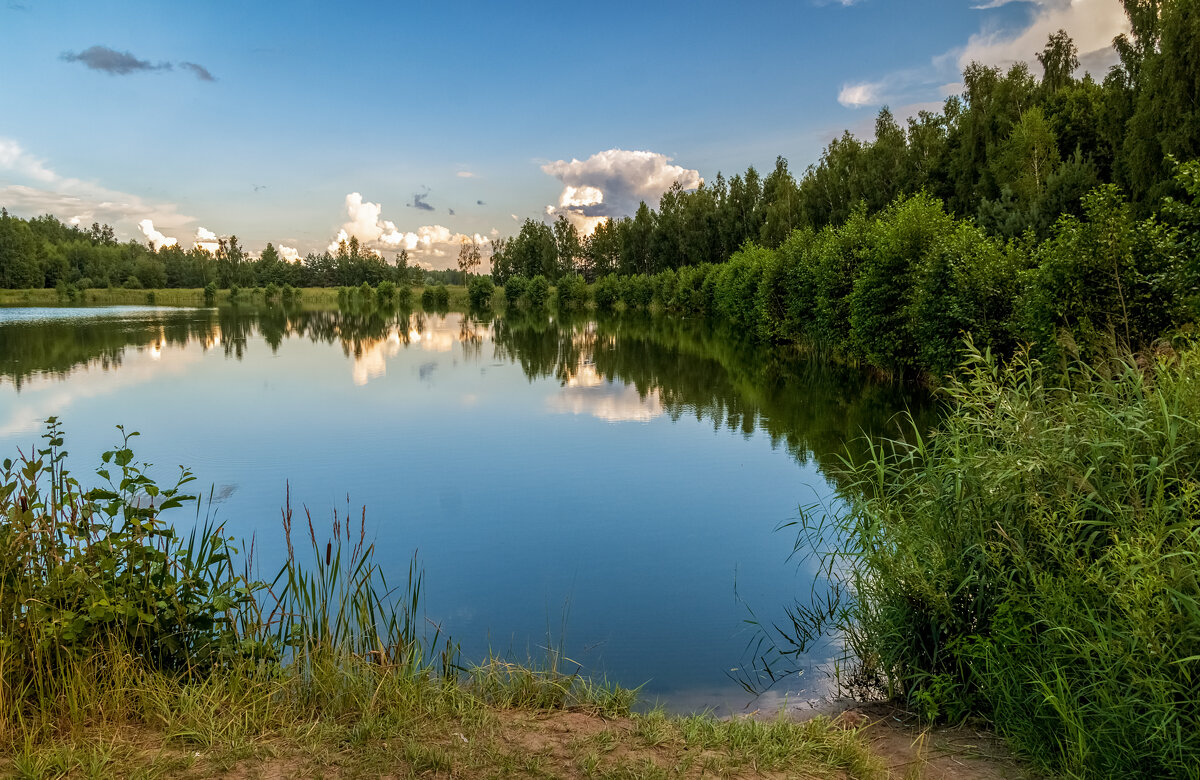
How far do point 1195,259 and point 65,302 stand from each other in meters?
86.8

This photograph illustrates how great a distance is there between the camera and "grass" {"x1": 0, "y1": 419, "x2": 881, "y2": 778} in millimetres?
3230

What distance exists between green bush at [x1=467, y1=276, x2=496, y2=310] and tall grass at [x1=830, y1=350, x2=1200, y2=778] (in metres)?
70.5

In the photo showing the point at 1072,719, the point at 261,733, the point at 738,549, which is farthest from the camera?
the point at 738,549

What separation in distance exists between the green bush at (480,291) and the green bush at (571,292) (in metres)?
8.43

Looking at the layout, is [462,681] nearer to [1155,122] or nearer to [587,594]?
[587,594]

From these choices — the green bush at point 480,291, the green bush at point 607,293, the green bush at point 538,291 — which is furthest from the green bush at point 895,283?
the green bush at point 480,291

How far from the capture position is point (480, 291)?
73.8 meters

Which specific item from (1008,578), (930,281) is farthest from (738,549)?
(930,281)

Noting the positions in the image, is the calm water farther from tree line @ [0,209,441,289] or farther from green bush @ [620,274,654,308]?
tree line @ [0,209,441,289]

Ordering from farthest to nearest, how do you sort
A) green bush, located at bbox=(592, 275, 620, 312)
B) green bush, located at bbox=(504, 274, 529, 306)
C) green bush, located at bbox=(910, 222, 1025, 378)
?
1. green bush, located at bbox=(504, 274, 529, 306)
2. green bush, located at bbox=(592, 275, 620, 312)
3. green bush, located at bbox=(910, 222, 1025, 378)

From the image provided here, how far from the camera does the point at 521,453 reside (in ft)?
36.0

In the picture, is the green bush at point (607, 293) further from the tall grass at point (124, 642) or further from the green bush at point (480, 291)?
the tall grass at point (124, 642)

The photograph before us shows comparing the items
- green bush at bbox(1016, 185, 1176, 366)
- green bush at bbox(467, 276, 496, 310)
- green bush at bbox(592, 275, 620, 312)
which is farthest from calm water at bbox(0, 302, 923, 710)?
green bush at bbox(467, 276, 496, 310)

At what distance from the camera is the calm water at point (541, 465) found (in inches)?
221
